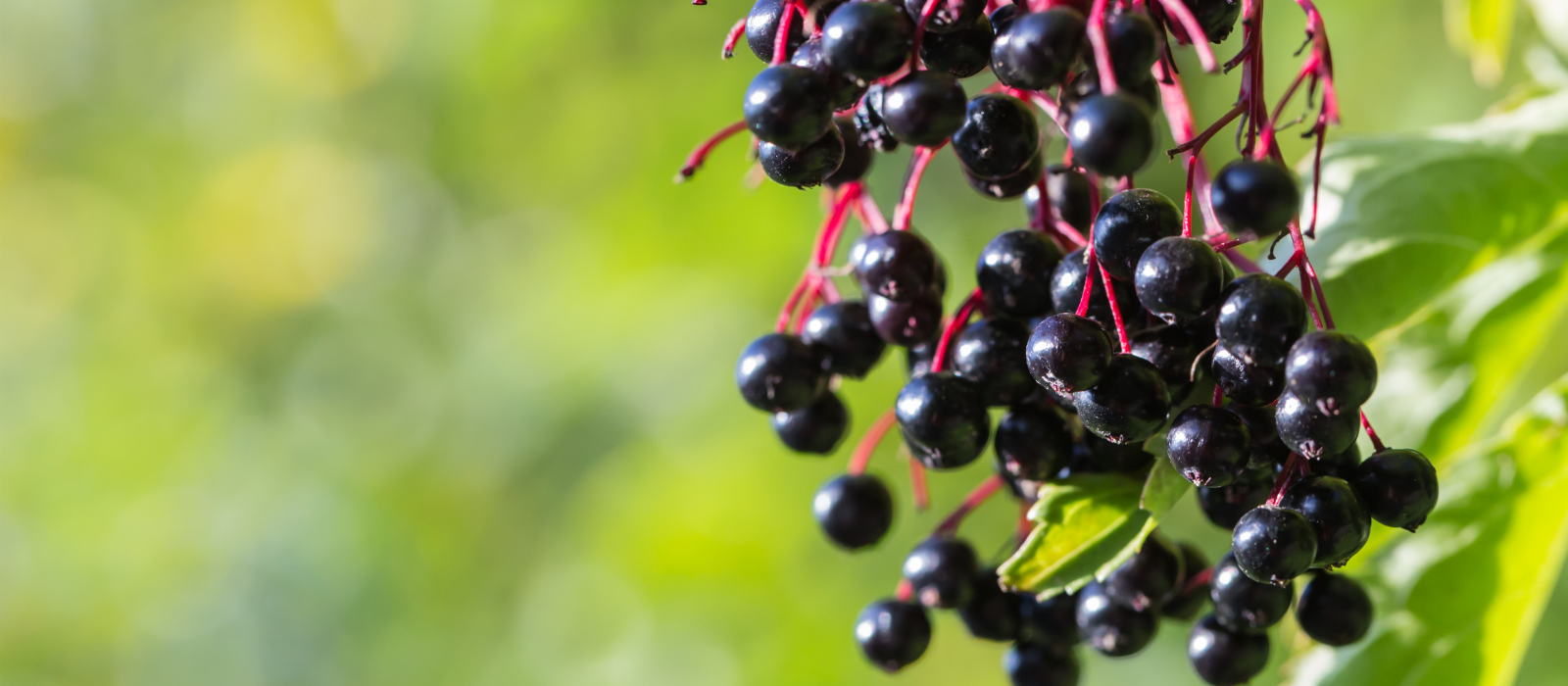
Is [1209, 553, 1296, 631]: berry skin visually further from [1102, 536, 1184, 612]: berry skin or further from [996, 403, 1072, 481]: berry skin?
→ [996, 403, 1072, 481]: berry skin

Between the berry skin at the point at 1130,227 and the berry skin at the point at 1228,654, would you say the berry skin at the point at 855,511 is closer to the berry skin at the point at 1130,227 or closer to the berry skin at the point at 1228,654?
the berry skin at the point at 1228,654

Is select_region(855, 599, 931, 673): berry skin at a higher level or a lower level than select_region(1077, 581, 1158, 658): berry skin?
higher

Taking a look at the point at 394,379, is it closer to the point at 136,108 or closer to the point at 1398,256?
the point at 136,108

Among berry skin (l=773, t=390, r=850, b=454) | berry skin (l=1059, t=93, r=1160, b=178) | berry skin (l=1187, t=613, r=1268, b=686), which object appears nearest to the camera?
berry skin (l=1059, t=93, r=1160, b=178)

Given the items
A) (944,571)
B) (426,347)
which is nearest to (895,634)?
(944,571)

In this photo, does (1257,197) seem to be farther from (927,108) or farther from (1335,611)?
(1335,611)

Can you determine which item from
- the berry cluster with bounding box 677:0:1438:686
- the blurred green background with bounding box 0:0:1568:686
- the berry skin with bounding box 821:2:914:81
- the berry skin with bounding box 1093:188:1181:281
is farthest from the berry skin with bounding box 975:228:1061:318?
A: the blurred green background with bounding box 0:0:1568:686
